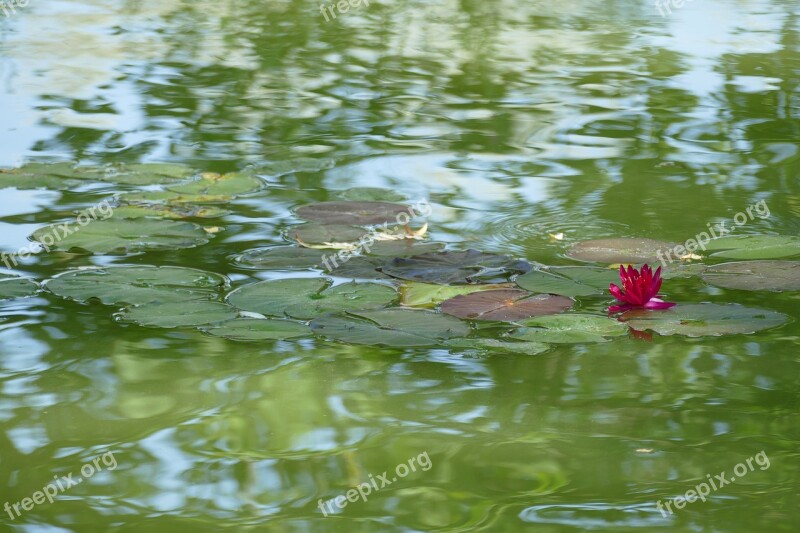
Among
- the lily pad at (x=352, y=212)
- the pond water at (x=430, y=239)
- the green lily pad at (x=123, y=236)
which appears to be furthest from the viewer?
the lily pad at (x=352, y=212)

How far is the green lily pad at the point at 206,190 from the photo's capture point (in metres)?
3.57

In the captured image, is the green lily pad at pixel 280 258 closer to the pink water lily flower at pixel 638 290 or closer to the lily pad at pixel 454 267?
the lily pad at pixel 454 267

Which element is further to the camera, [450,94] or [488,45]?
[488,45]

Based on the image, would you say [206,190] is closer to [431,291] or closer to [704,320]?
[431,291]

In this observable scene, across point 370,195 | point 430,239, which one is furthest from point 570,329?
point 370,195

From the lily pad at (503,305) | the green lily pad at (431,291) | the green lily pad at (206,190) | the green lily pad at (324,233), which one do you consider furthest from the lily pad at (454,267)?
the green lily pad at (206,190)

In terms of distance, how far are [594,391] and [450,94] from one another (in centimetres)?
313

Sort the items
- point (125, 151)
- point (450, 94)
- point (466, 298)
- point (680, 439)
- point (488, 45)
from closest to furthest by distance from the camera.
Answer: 1. point (680, 439)
2. point (466, 298)
3. point (125, 151)
4. point (450, 94)
5. point (488, 45)

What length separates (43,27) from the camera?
22.1ft

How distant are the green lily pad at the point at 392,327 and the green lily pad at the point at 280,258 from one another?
42 cm

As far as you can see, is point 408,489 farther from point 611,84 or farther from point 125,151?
point 611,84

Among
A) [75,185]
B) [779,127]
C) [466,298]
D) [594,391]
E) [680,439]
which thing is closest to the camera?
[680,439]

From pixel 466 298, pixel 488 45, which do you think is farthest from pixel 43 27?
pixel 466 298

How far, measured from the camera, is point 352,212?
343cm
